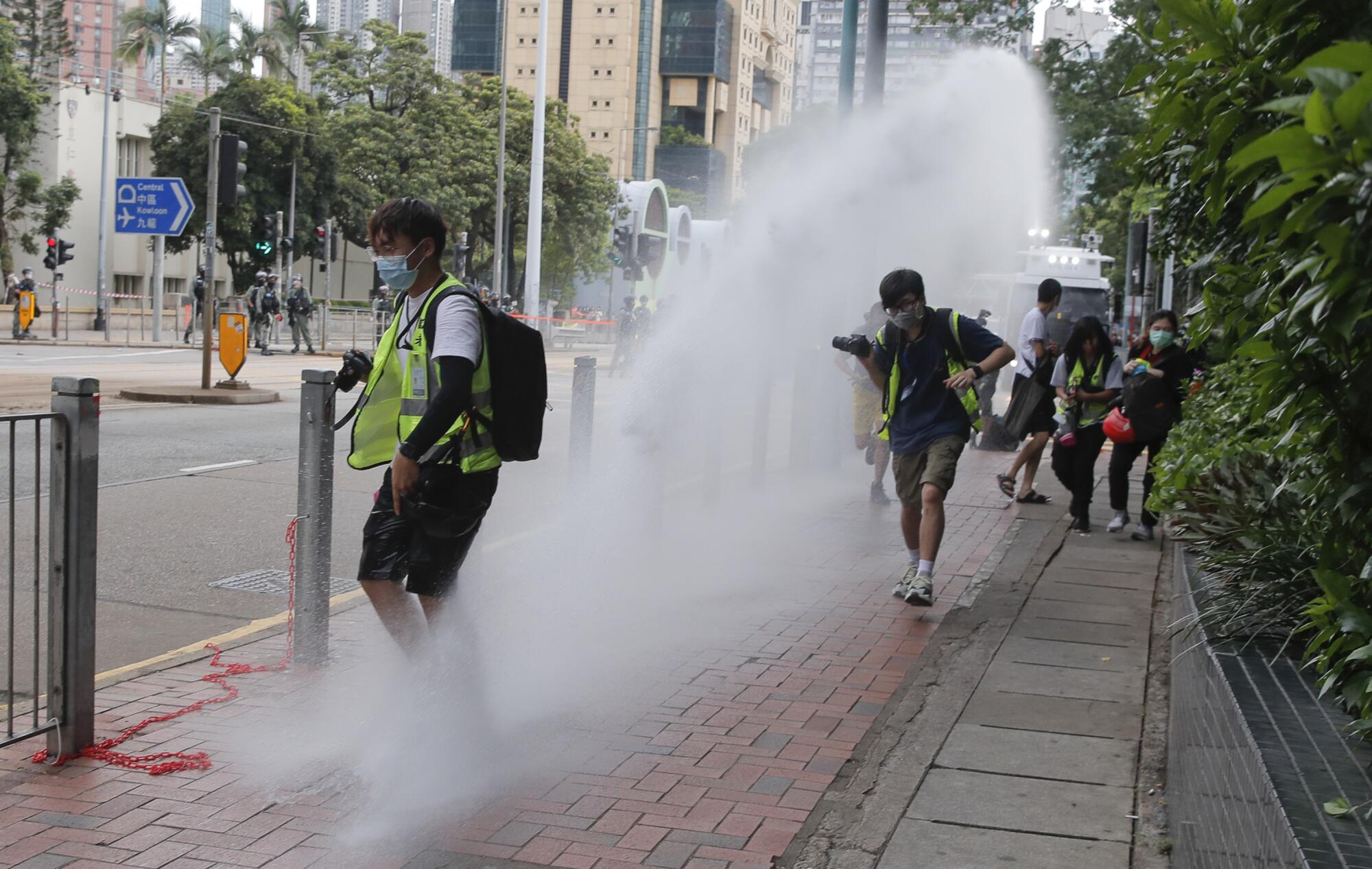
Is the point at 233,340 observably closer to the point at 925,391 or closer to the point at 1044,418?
the point at 1044,418

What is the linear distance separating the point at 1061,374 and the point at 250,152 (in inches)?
1759

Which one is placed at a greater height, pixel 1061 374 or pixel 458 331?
pixel 458 331

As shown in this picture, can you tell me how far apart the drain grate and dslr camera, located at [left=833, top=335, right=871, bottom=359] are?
2.87 meters

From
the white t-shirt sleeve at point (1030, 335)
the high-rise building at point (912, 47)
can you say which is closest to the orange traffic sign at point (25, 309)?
the high-rise building at point (912, 47)

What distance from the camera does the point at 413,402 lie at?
14.3ft

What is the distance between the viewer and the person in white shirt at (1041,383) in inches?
431

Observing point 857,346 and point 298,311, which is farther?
point 298,311

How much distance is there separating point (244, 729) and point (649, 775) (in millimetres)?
1447

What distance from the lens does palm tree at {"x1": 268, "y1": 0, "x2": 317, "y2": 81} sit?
6228 centimetres

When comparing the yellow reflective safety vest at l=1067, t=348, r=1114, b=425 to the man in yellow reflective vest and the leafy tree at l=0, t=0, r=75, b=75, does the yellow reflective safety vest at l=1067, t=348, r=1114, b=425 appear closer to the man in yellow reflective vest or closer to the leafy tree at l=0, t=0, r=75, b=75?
the man in yellow reflective vest

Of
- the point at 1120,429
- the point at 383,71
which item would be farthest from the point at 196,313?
the point at 1120,429

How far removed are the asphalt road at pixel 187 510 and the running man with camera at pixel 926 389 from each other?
279 cm

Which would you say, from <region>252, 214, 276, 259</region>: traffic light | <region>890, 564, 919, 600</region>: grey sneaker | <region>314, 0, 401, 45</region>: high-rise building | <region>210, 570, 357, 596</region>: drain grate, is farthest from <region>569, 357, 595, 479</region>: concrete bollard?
<region>314, 0, 401, 45</region>: high-rise building

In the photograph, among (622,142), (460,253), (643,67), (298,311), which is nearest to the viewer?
(298,311)
